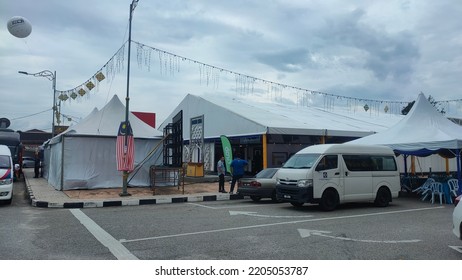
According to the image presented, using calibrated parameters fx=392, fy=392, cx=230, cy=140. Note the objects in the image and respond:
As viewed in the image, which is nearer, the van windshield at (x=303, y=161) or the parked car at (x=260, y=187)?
the van windshield at (x=303, y=161)

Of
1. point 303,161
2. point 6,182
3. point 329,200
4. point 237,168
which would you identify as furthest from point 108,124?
point 329,200

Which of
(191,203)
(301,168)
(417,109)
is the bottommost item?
(191,203)

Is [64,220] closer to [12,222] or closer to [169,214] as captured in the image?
[12,222]

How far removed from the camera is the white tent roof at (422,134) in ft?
48.8

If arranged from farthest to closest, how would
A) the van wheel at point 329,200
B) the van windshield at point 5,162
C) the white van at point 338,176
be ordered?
the van windshield at point 5,162, the van wheel at point 329,200, the white van at point 338,176

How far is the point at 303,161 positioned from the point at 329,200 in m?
1.41

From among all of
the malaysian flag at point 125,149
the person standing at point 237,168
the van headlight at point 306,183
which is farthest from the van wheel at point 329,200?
the malaysian flag at point 125,149

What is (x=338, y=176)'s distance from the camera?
11930 millimetres

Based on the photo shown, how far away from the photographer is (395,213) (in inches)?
449

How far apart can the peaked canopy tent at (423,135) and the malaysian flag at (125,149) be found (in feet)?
33.7

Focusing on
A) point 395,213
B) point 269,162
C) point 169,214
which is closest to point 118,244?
point 169,214

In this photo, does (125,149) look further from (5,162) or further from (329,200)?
(329,200)

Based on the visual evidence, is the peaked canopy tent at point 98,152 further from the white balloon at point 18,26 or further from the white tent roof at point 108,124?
the white balloon at point 18,26

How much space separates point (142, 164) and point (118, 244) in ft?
36.1
